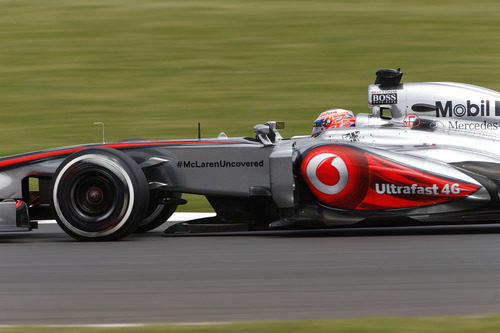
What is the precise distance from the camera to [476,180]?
21.1 ft

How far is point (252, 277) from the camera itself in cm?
500

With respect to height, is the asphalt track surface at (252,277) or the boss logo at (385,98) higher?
the boss logo at (385,98)

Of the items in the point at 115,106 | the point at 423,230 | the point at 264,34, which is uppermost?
the point at 264,34

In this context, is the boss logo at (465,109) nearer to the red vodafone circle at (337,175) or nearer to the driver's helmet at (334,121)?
the driver's helmet at (334,121)

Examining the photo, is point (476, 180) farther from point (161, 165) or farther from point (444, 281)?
point (161, 165)

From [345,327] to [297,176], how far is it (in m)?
3.12

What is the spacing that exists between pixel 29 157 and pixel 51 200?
524 millimetres

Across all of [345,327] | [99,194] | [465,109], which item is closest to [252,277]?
[345,327]

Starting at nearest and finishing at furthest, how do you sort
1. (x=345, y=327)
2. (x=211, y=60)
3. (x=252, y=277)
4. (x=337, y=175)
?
(x=345, y=327), (x=252, y=277), (x=337, y=175), (x=211, y=60)

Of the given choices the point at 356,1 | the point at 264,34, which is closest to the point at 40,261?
the point at 264,34

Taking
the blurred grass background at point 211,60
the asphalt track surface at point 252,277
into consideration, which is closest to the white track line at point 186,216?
the asphalt track surface at point 252,277

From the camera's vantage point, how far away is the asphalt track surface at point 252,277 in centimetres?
412

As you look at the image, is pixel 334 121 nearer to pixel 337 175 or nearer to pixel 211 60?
pixel 337 175

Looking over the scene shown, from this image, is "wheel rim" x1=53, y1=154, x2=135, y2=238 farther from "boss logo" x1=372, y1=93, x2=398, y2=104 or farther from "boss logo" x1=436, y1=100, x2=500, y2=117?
"boss logo" x1=436, y1=100, x2=500, y2=117
